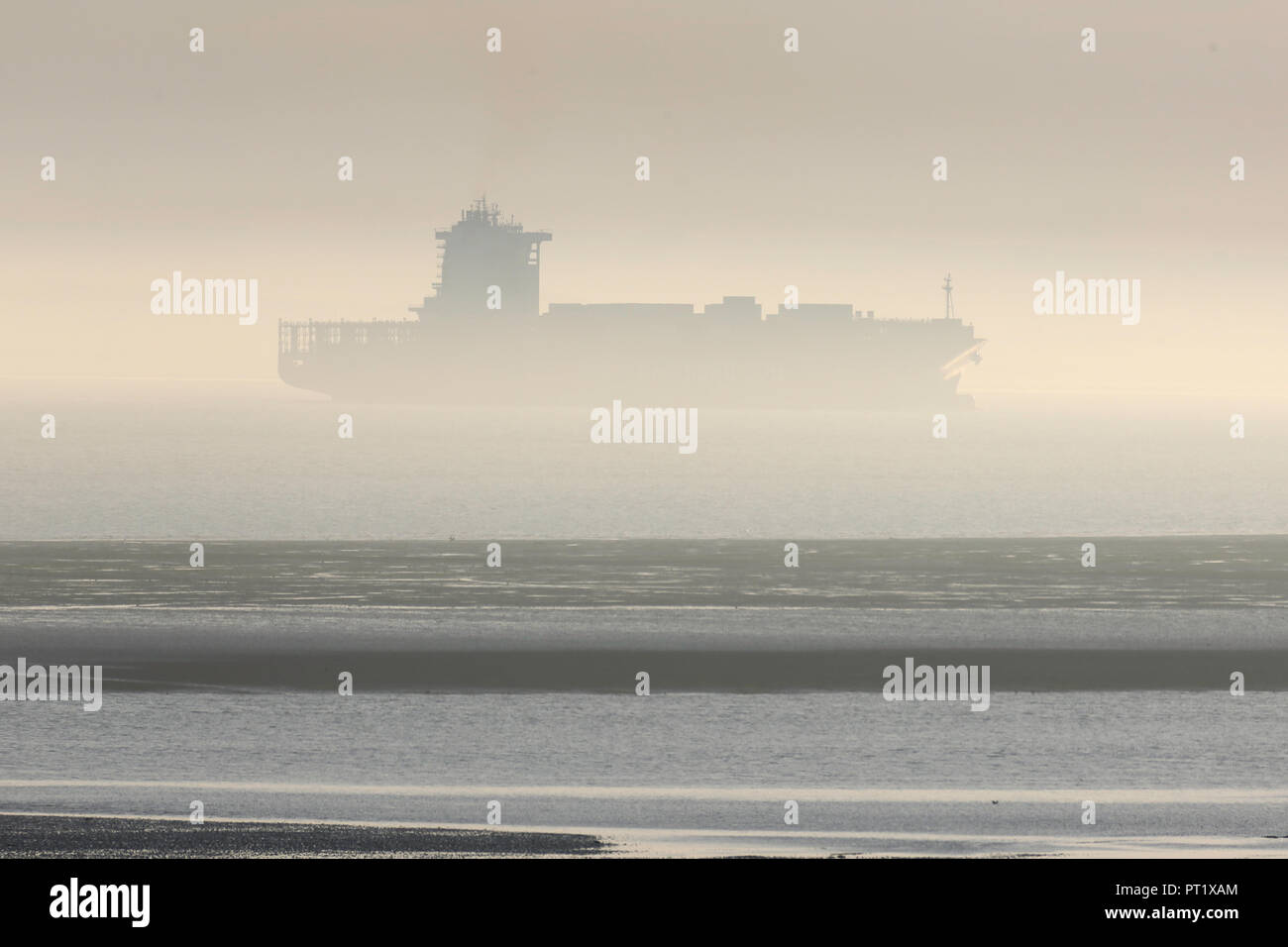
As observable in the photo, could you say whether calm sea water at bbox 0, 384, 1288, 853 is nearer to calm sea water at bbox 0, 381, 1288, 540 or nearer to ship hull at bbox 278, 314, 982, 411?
calm sea water at bbox 0, 381, 1288, 540

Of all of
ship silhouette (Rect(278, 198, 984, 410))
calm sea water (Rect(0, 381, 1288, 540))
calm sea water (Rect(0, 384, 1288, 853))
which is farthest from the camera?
ship silhouette (Rect(278, 198, 984, 410))

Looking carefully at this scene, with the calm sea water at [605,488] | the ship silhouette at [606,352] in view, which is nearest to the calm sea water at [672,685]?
the calm sea water at [605,488]

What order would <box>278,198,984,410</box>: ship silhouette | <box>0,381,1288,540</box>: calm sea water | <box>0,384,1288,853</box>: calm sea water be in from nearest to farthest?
<box>0,384,1288,853</box>: calm sea water → <box>0,381,1288,540</box>: calm sea water → <box>278,198,984,410</box>: ship silhouette

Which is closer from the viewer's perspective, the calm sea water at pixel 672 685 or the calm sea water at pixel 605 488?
the calm sea water at pixel 672 685

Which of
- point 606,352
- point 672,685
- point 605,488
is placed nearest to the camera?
point 672,685

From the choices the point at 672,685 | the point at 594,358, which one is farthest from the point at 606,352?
the point at 672,685

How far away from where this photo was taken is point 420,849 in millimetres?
8312

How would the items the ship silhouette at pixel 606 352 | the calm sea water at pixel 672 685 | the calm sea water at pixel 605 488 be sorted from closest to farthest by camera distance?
the calm sea water at pixel 672 685 < the calm sea water at pixel 605 488 < the ship silhouette at pixel 606 352

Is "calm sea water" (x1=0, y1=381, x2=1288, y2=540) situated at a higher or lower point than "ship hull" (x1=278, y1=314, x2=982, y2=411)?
lower

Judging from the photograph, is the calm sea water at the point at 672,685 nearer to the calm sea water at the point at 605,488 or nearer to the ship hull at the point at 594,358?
the calm sea water at the point at 605,488

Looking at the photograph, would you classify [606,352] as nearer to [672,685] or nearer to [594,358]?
[594,358]

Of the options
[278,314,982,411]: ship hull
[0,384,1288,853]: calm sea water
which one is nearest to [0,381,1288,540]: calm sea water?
[0,384,1288,853]: calm sea water
